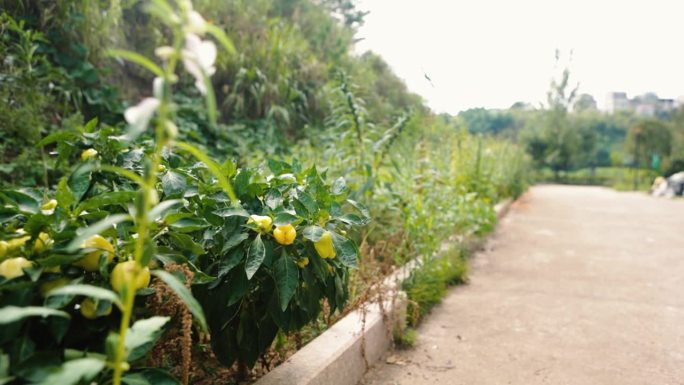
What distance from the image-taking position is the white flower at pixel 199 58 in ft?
2.27

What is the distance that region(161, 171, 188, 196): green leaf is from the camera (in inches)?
51.3

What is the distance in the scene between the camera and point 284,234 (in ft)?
4.42

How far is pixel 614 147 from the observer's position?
45562 mm

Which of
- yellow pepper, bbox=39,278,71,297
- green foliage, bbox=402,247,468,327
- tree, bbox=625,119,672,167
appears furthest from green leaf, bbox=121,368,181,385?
tree, bbox=625,119,672,167

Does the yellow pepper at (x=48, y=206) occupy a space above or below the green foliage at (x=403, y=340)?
above

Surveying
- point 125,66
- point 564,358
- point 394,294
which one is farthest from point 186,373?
point 125,66

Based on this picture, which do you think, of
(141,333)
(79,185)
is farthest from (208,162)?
(79,185)

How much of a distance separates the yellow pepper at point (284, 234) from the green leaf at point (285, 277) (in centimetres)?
4

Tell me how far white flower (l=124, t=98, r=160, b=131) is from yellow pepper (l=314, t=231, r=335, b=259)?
781 millimetres

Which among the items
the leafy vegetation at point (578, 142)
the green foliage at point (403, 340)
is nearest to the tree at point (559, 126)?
the leafy vegetation at point (578, 142)

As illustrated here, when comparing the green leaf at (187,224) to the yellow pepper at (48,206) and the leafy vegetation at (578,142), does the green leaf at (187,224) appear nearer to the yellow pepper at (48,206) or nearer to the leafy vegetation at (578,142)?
the yellow pepper at (48,206)

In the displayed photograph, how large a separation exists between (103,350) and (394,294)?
5.21 ft

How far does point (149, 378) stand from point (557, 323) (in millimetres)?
2435

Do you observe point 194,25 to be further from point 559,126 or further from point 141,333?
point 559,126
